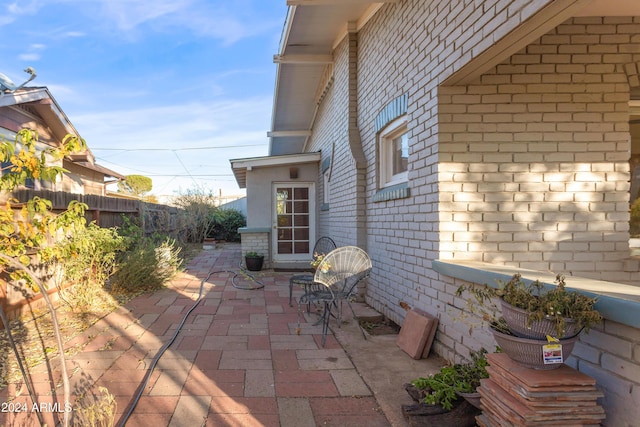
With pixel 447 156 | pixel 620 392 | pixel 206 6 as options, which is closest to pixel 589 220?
pixel 447 156

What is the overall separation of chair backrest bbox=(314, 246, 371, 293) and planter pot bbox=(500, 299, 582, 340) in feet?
7.95

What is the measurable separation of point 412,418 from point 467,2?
9.65 ft

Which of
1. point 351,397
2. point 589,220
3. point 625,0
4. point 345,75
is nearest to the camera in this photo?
point 351,397

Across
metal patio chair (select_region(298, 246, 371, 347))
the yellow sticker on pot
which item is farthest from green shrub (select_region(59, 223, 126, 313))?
the yellow sticker on pot

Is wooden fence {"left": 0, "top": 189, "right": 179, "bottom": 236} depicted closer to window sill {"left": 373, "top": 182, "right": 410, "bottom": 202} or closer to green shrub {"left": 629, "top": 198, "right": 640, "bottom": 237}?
window sill {"left": 373, "top": 182, "right": 410, "bottom": 202}

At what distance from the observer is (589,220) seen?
10.4ft

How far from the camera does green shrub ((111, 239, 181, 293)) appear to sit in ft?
18.9

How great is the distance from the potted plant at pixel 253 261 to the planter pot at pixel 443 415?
613 centimetres

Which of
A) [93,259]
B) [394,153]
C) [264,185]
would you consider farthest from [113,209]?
[394,153]

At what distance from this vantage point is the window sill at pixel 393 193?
3919mm

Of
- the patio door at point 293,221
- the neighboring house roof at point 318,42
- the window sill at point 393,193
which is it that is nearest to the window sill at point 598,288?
the window sill at point 393,193

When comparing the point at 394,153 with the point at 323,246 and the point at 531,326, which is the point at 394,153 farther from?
the point at 531,326

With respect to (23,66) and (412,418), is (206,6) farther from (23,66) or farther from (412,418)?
(412,418)

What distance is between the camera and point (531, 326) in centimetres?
169
